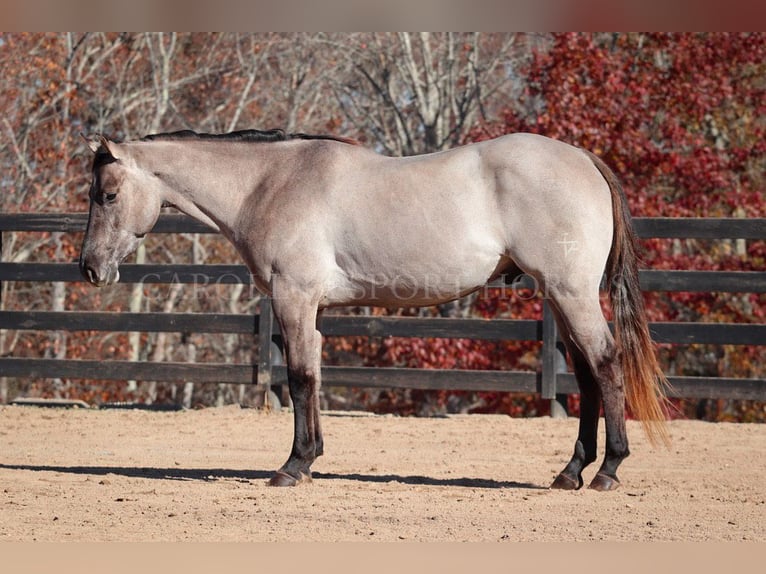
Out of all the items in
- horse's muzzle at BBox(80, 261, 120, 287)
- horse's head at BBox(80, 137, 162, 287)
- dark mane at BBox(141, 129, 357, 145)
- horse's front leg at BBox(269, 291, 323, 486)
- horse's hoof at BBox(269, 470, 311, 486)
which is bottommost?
horse's hoof at BBox(269, 470, 311, 486)

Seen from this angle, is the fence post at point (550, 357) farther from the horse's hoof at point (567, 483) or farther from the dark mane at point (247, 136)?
the dark mane at point (247, 136)

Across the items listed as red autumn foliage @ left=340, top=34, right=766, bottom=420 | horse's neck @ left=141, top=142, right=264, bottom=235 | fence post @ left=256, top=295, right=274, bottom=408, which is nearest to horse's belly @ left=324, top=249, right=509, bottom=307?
horse's neck @ left=141, top=142, right=264, bottom=235

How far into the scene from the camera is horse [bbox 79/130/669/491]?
4992 mm

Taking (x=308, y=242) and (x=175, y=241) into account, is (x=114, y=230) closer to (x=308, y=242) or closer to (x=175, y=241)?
(x=308, y=242)

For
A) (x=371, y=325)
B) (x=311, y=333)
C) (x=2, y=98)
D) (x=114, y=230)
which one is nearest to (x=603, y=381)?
(x=311, y=333)

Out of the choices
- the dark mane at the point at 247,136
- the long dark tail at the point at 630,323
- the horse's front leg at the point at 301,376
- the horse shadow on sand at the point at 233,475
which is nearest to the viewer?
the long dark tail at the point at 630,323

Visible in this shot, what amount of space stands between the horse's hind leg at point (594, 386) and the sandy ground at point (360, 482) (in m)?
0.15

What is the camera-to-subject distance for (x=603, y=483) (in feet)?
16.6

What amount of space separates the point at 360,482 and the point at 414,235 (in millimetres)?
1473

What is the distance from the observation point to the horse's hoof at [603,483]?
16.5 feet

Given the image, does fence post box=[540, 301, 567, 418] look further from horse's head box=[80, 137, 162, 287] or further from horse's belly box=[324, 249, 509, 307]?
horse's head box=[80, 137, 162, 287]

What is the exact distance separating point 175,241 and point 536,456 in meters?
11.1

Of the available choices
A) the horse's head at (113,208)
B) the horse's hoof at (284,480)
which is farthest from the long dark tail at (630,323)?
the horse's head at (113,208)

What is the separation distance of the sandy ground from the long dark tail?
0.47 meters
